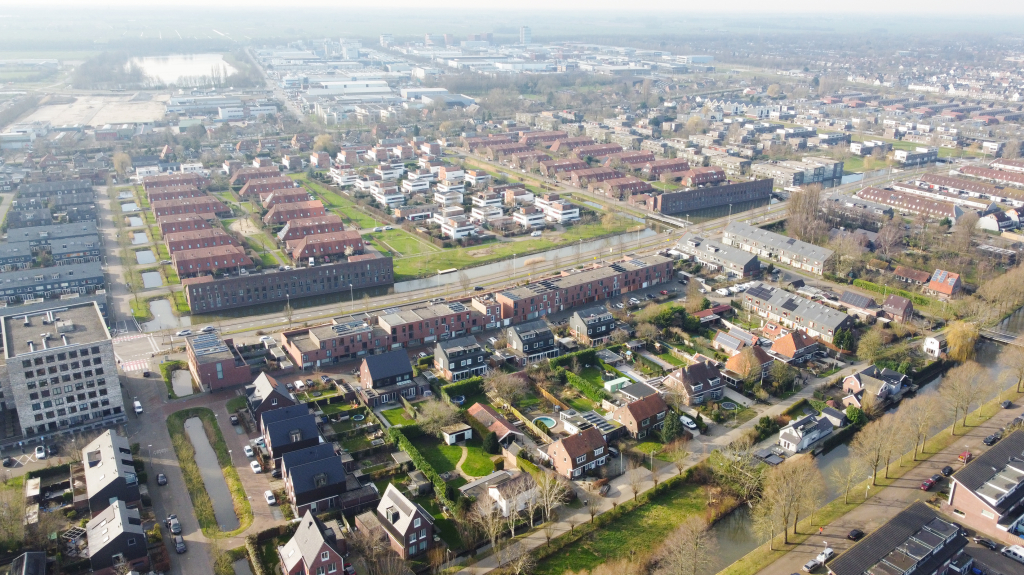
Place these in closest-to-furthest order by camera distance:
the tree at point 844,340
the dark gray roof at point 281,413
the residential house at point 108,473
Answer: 1. the residential house at point 108,473
2. the dark gray roof at point 281,413
3. the tree at point 844,340

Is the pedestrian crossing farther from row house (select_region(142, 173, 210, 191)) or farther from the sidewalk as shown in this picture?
row house (select_region(142, 173, 210, 191))

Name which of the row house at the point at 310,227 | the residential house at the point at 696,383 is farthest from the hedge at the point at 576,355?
the row house at the point at 310,227

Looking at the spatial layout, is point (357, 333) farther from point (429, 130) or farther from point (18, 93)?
point (18, 93)

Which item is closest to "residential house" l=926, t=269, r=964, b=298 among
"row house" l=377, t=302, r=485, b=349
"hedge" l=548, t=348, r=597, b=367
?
"hedge" l=548, t=348, r=597, b=367

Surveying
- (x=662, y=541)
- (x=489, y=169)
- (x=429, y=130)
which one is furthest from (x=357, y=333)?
(x=429, y=130)

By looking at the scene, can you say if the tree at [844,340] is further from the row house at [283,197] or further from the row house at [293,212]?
the row house at [283,197]

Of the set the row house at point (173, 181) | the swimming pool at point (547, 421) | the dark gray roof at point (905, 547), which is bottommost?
the swimming pool at point (547, 421)
